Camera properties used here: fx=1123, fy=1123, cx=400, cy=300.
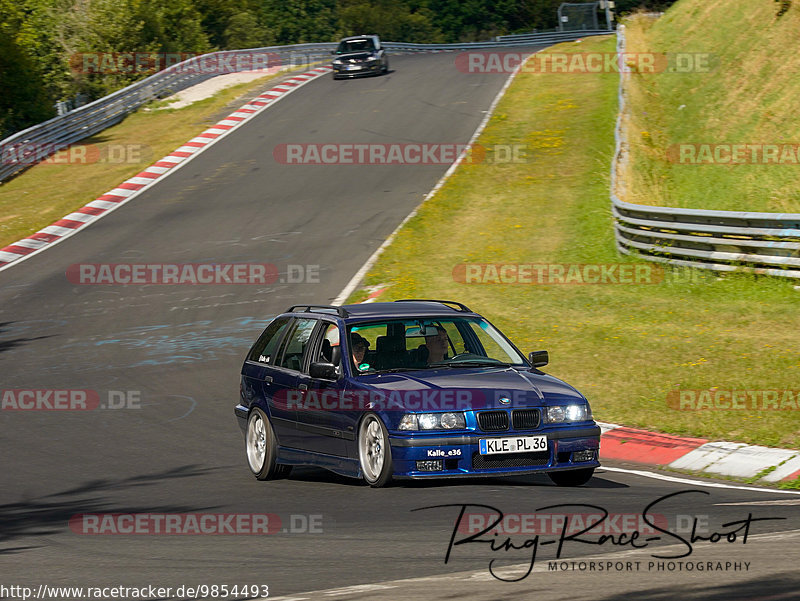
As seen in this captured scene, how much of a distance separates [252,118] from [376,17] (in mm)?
44047

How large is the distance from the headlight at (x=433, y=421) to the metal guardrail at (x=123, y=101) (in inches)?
1129

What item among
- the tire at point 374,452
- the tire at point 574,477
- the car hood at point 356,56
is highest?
the car hood at point 356,56

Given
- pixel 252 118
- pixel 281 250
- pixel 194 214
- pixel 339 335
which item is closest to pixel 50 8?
pixel 252 118

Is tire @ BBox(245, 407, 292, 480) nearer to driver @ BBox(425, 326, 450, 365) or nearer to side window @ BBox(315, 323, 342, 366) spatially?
side window @ BBox(315, 323, 342, 366)

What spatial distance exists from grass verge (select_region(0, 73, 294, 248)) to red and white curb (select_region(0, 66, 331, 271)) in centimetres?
40

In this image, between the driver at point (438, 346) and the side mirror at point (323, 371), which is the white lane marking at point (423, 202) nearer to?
the driver at point (438, 346)

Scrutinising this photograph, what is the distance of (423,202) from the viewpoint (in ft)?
90.8

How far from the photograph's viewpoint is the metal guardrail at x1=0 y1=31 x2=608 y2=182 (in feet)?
117

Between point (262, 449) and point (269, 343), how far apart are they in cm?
118

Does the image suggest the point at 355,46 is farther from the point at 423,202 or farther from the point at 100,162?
the point at 423,202

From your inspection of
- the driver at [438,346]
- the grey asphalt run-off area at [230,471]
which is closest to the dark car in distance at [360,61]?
the grey asphalt run-off area at [230,471]

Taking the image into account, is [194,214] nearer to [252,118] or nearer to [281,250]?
[281,250]

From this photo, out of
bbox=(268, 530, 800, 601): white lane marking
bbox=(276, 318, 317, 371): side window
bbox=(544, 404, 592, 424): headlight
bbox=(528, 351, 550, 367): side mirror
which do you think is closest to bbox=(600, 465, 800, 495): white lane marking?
bbox=(544, 404, 592, 424): headlight

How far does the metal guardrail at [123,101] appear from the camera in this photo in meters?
35.6
